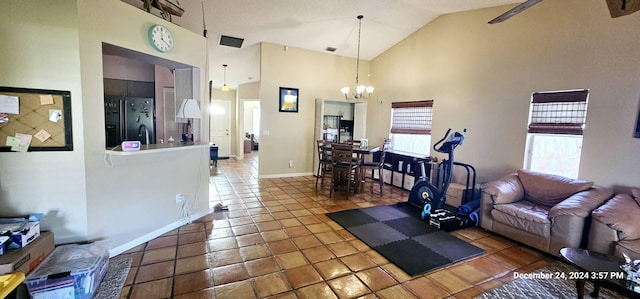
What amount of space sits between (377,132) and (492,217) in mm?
3672

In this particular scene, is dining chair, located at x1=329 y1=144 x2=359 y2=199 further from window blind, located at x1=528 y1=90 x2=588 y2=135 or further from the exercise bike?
window blind, located at x1=528 y1=90 x2=588 y2=135

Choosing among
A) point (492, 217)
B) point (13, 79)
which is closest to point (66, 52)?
point (13, 79)

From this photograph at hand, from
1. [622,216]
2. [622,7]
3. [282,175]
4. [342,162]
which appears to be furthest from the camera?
[282,175]

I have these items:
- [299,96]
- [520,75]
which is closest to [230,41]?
[299,96]

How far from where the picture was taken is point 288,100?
20.4 ft

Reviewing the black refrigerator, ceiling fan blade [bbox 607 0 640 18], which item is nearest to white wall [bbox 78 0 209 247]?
the black refrigerator

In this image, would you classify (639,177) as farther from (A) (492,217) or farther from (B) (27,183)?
(B) (27,183)

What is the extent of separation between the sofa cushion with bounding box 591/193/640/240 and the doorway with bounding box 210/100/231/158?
30.1 ft

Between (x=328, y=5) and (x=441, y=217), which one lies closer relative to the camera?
(x=441, y=217)

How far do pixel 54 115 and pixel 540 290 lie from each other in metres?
4.41

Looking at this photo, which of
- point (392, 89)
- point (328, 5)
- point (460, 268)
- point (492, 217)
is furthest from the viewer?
point (392, 89)

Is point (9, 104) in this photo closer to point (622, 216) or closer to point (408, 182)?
point (622, 216)

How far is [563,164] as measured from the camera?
11.9 feet

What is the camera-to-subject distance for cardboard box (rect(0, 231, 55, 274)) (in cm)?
174
